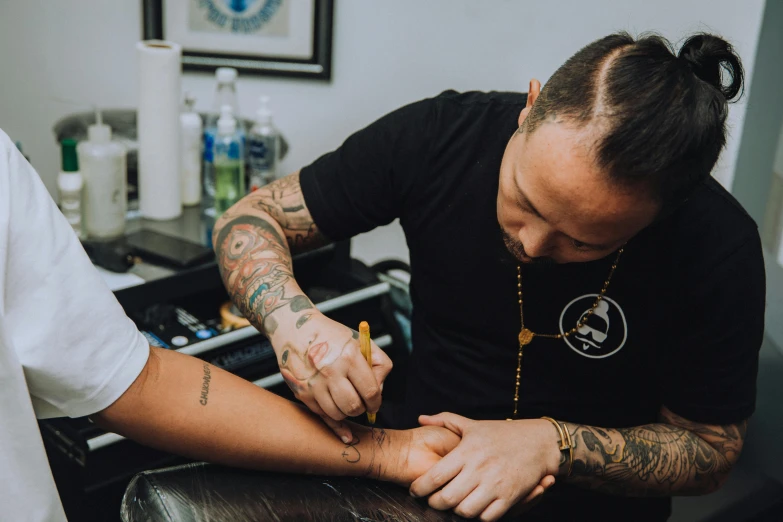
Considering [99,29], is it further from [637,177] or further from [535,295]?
[637,177]

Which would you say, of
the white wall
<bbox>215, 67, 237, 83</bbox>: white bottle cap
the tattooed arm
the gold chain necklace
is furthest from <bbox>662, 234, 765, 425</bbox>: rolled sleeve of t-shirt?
<bbox>215, 67, 237, 83</bbox>: white bottle cap

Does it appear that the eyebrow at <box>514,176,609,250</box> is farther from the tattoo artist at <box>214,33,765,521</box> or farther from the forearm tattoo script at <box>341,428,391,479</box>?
the forearm tattoo script at <box>341,428,391,479</box>

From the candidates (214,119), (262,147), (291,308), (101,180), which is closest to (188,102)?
(214,119)

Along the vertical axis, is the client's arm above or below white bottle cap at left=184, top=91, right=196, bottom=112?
below

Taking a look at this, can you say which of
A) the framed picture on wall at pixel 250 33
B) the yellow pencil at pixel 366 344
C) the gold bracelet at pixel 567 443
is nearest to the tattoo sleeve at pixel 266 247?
the yellow pencil at pixel 366 344

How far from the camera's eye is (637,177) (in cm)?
89

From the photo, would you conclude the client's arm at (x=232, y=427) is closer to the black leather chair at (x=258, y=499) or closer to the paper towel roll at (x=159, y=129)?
the black leather chair at (x=258, y=499)

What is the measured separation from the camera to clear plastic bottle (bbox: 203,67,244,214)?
1788 mm

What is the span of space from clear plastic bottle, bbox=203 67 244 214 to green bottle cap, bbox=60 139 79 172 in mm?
328

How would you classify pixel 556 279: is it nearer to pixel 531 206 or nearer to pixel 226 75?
pixel 531 206

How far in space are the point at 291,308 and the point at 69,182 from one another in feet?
2.40

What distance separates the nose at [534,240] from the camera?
3.23ft

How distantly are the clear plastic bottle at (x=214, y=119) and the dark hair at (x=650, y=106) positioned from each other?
100cm

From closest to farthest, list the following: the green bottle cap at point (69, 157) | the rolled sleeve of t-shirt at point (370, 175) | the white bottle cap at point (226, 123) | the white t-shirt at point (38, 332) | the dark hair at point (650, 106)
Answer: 1. the white t-shirt at point (38, 332)
2. the dark hair at point (650, 106)
3. the rolled sleeve of t-shirt at point (370, 175)
4. the green bottle cap at point (69, 157)
5. the white bottle cap at point (226, 123)
